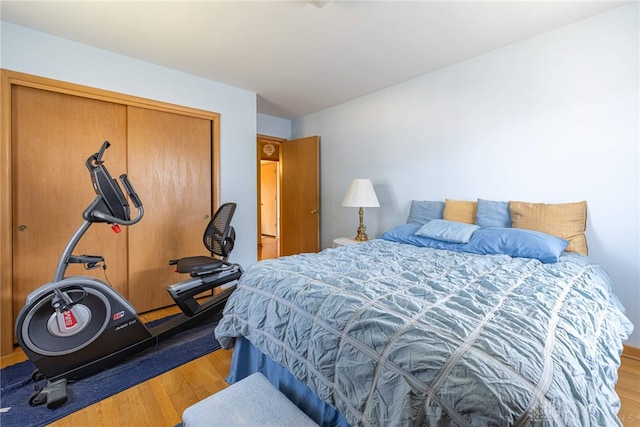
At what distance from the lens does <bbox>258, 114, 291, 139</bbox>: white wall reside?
444 cm

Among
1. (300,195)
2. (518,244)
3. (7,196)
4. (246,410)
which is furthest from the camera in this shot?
(300,195)

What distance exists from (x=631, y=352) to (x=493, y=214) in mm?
Answer: 1276

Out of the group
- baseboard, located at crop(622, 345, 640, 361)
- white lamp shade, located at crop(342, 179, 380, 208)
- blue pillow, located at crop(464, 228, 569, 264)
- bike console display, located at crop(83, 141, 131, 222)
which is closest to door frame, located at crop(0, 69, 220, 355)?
bike console display, located at crop(83, 141, 131, 222)

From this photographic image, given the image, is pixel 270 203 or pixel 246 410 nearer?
pixel 246 410

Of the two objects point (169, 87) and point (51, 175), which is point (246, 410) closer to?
point (51, 175)

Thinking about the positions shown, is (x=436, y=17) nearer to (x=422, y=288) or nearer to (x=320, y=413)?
(x=422, y=288)

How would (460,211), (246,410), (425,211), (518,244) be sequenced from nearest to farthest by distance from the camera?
(246,410)
(518,244)
(460,211)
(425,211)

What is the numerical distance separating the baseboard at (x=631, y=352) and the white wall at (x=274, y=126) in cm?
448

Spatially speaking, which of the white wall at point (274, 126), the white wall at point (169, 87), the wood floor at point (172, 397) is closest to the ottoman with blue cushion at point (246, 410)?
the wood floor at point (172, 397)

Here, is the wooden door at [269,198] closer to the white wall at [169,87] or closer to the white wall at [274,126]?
the white wall at [274,126]

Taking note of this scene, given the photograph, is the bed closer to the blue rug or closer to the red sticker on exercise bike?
the blue rug

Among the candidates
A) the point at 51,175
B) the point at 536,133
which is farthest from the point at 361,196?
the point at 51,175

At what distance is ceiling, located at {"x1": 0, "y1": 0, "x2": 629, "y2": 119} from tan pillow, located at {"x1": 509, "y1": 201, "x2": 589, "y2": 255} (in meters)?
1.39

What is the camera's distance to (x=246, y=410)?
1063 mm
